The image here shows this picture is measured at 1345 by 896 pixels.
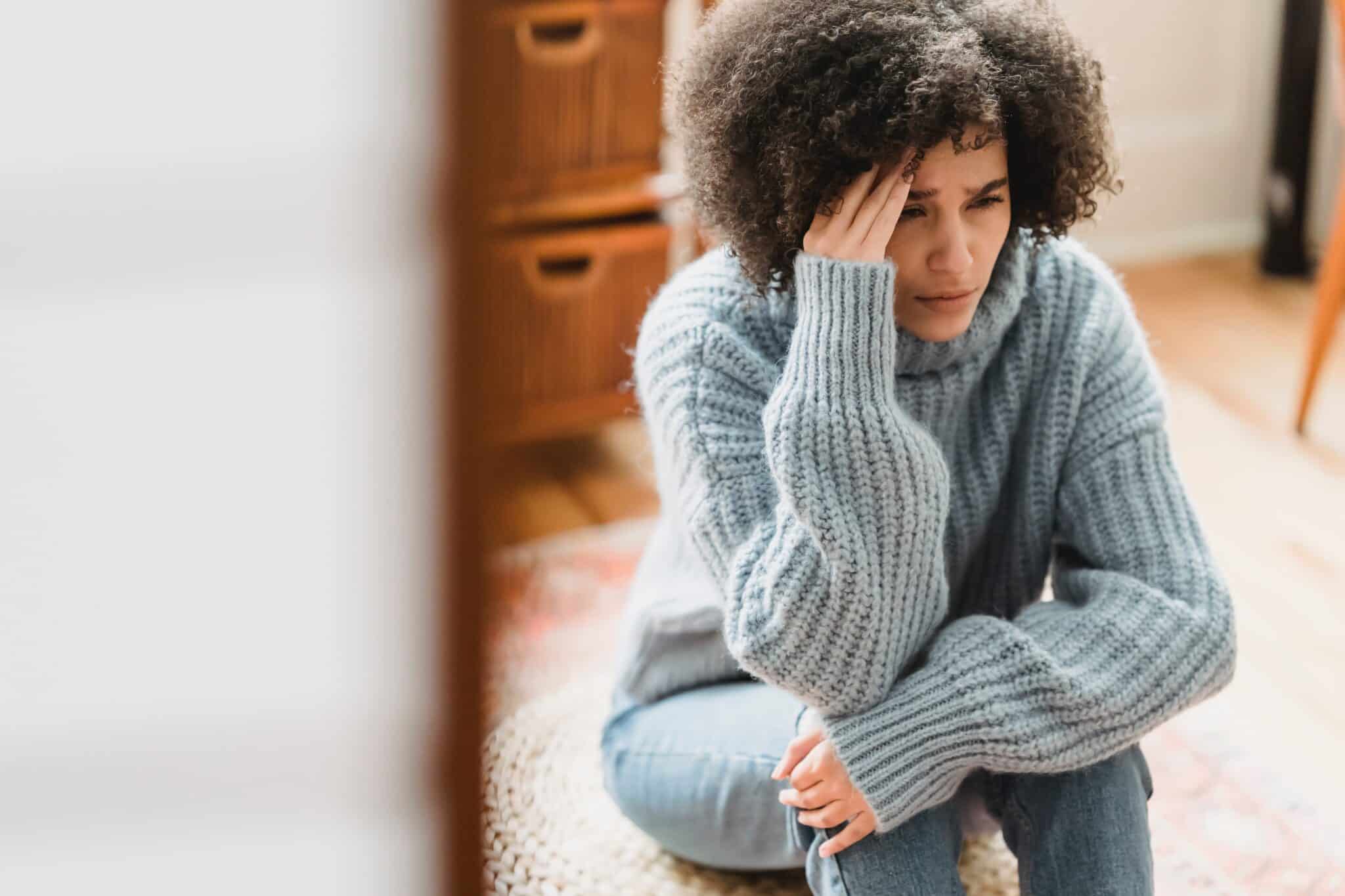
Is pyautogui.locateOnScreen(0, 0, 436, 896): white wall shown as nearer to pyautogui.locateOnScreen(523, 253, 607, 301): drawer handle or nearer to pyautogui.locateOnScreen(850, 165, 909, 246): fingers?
pyautogui.locateOnScreen(850, 165, 909, 246): fingers

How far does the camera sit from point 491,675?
0.52m

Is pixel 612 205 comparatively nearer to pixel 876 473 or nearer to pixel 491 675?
pixel 876 473

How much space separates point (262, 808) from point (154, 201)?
1.17ft

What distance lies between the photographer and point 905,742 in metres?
1.13

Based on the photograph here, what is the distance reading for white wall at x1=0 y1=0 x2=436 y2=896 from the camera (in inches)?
A: 25.9

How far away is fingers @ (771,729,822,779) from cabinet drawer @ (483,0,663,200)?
91cm

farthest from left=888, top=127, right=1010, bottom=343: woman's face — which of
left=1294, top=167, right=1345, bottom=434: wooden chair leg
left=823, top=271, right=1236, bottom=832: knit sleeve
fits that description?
left=1294, top=167, right=1345, bottom=434: wooden chair leg

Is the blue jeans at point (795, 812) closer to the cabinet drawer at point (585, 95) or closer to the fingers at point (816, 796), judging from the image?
the fingers at point (816, 796)

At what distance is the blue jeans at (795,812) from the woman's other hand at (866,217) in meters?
0.40

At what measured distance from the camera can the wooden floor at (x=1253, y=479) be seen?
173 cm

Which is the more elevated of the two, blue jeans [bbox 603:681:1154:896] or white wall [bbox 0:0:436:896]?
white wall [bbox 0:0:436:896]

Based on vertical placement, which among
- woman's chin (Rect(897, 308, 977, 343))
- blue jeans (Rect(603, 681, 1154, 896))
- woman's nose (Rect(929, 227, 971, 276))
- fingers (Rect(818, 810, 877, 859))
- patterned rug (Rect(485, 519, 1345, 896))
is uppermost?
woman's nose (Rect(929, 227, 971, 276))

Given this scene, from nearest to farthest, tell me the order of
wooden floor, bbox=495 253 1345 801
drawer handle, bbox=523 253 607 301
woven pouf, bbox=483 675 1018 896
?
woven pouf, bbox=483 675 1018 896, wooden floor, bbox=495 253 1345 801, drawer handle, bbox=523 253 607 301

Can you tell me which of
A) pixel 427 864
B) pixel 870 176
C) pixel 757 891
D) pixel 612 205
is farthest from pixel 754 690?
pixel 612 205
